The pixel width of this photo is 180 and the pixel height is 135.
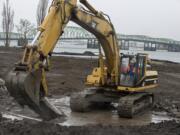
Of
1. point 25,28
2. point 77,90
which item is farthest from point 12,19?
point 77,90

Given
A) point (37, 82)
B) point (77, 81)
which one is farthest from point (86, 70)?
point (37, 82)

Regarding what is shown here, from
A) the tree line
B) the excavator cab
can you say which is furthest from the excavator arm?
the tree line

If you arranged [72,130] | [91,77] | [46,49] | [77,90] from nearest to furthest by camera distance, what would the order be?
[72,130], [46,49], [91,77], [77,90]

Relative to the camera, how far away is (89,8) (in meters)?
15.0

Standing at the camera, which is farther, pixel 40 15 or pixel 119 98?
pixel 40 15

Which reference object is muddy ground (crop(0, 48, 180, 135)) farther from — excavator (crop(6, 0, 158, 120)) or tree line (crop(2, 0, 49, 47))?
tree line (crop(2, 0, 49, 47))

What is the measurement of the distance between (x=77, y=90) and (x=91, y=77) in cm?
497

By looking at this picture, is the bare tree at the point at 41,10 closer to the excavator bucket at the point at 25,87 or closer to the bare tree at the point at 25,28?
the bare tree at the point at 25,28

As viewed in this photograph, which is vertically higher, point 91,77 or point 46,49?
point 46,49

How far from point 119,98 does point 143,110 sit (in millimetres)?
956

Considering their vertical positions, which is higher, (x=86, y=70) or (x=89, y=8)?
(x=89, y=8)

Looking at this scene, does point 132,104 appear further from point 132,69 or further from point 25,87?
point 25,87

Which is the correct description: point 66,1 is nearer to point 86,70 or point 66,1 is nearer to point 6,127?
point 6,127

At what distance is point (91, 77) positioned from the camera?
646 inches
